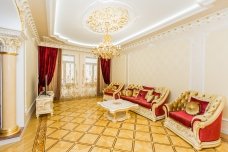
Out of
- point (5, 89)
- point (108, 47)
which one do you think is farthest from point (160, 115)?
point (5, 89)

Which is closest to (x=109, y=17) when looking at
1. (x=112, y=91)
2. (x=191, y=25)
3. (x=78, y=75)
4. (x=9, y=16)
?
(x=9, y=16)

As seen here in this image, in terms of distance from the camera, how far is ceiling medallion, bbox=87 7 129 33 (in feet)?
11.1

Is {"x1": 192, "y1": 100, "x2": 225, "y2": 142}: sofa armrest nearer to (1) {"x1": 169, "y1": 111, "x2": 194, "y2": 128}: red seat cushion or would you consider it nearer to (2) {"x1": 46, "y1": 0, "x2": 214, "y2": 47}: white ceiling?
(1) {"x1": 169, "y1": 111, "x2": 194, "y2": 128}: red seat cushion

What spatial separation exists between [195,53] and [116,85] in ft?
14.1

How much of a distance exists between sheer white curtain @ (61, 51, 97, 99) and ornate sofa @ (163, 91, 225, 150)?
514 centimetres

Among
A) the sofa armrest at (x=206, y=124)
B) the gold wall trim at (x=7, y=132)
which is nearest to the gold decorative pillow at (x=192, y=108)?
the sofa armrest at (x=206, y=124)

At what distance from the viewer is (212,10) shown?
318cm

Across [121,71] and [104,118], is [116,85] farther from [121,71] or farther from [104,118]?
[104,118]

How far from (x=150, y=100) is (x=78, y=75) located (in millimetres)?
4433

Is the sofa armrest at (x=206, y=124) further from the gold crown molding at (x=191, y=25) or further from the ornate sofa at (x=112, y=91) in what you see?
the ornate sofa at (x=112, y=91)

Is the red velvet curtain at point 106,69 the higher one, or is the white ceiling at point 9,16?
the white ceiling at point 9,16

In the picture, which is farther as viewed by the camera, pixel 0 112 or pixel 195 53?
pixel 195 53

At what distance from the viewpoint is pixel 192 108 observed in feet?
11.2

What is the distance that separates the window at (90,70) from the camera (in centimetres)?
793
